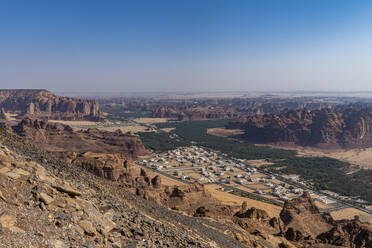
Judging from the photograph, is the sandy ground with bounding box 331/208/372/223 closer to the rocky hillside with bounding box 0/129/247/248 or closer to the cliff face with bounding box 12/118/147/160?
the rocky hillside with bounding box 0/129/247/248

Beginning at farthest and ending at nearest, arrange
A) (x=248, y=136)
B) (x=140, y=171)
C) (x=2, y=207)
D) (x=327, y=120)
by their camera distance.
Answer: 1. (x=248, y=136)
2. (x=327, y=120)
3. (x=140, y=171)
4. (x=2, y=207)

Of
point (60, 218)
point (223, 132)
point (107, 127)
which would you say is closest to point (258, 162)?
point (223, 132)

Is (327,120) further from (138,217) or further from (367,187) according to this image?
(138,217)

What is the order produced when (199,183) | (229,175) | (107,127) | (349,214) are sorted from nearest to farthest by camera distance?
(199,183)
(349,214)
(229,175)
(107,127)

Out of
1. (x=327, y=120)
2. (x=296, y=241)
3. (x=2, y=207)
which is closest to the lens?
(x=2, y=207)

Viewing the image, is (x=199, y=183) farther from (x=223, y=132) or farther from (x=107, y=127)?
(x=107, y=127)

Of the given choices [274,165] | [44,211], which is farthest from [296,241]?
[274,165]
